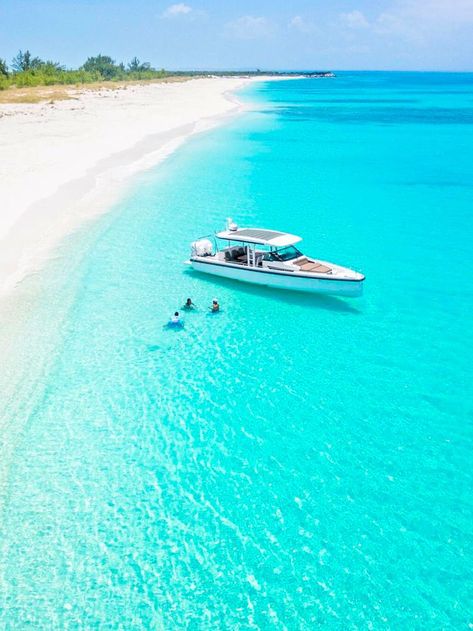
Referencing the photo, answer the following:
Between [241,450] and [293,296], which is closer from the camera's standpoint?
[241,450]

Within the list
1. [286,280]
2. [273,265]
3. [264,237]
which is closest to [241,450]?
[286,280]

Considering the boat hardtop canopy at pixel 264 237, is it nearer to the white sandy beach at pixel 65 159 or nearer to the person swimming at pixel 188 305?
the person swimming at pixel 188 305

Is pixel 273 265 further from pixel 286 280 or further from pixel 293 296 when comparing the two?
pixel 293 296

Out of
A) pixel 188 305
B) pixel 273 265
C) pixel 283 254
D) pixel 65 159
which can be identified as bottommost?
pixel 188 305

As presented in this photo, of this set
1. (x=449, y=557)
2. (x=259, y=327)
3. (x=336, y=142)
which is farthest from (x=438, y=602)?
(x=336, y=142)

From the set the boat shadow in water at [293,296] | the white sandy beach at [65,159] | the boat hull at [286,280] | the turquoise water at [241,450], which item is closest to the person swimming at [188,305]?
the turquoise water at [241,450]

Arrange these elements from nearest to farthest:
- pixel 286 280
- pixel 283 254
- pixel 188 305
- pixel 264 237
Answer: pixel 188 305
pixel 286 280
pixel 283 254
pixel 264 237
